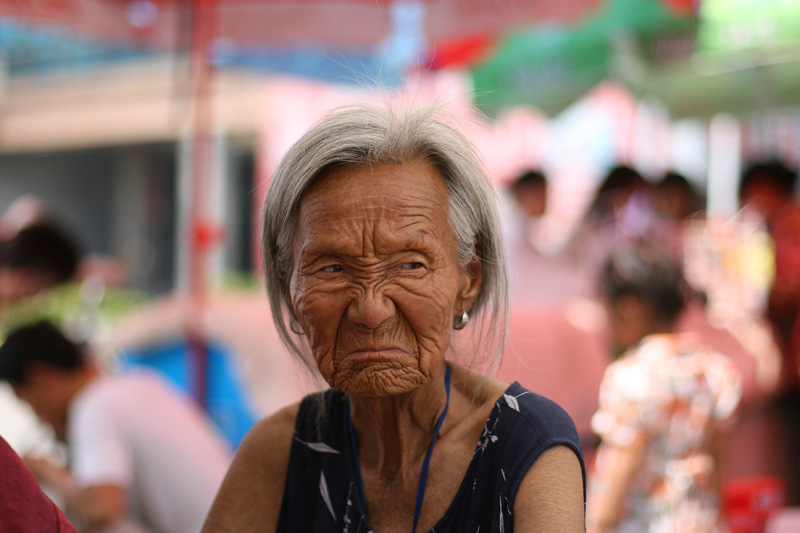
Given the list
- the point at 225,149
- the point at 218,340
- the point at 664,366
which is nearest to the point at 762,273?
the point at 664,366

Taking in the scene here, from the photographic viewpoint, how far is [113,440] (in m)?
3.22

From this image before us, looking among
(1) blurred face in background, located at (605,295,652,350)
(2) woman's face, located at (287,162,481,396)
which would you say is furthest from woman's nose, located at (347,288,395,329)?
(1) blurred face in background, located at (605,295,652,350)

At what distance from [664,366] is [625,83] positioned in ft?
16.4

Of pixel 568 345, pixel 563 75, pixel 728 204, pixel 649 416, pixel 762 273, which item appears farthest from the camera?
pixel 728 204

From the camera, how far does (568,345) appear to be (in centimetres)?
465

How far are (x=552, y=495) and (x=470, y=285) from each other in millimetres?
454

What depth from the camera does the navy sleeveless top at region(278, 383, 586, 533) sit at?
143 centimetres

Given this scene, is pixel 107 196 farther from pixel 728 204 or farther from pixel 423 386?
pixel 423 386

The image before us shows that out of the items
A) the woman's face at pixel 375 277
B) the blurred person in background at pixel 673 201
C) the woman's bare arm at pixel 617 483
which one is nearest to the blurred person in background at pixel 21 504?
the woman's face at pixel 375 277

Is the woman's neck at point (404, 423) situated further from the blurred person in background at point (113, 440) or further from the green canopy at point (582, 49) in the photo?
the green canopy at point (582, 49)

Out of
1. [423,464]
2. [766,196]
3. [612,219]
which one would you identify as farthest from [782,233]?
[423,464]

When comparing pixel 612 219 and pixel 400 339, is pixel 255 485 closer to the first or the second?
pixel 400 339

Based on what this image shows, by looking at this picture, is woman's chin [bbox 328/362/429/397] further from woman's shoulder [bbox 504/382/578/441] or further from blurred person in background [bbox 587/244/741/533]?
blurred person in background [bbox 587/244/741/533]

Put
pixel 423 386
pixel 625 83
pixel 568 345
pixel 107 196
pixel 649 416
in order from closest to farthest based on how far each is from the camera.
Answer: pixel 423 386 < pixel 649 416 < pixel 568 345 < pixel 625 83 < pixel 107 196
